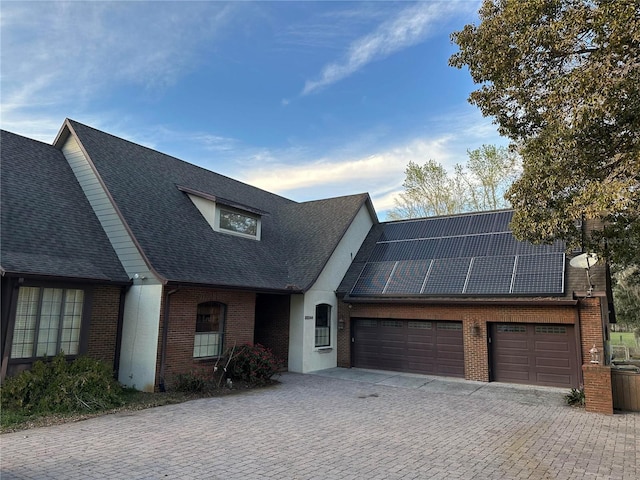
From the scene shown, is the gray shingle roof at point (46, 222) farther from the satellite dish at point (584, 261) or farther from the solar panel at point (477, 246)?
the satellite dish at point (584, 261)

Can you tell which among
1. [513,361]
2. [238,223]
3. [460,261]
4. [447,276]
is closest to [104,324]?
[238,223]

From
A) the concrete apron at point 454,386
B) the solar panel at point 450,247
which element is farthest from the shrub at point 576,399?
the solar panel at point 450,247

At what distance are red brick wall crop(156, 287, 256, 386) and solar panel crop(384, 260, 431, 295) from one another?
560 cm

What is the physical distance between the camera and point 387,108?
16469mm

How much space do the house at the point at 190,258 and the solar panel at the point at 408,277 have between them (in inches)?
87.5

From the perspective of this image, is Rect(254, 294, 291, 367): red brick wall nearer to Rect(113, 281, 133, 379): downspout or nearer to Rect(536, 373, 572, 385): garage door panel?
Rect(113, 281, 133, 379): downspout

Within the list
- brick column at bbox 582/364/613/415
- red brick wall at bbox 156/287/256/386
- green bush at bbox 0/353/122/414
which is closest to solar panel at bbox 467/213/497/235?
brick column at bbox 582/364/613/415

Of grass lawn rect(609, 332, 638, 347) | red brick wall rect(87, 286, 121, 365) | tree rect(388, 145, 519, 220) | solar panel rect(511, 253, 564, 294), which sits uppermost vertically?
tree rect(388, 145, 519, 220)

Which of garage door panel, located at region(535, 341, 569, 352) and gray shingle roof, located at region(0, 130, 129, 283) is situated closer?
gray shingle roof, located at region(0, 130, 129, 283)

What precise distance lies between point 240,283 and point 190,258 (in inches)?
63.3

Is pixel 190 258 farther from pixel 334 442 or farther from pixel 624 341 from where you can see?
pixel 624 341

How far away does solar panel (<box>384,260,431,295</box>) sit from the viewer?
14.3 m

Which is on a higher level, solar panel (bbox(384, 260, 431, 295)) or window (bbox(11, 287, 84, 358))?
solar panel (bbox(384, 260, 431, 295))

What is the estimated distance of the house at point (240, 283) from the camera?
9711mm
